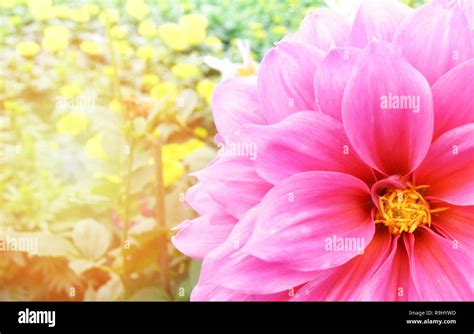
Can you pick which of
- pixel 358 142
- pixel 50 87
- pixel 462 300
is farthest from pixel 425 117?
pixel 50 87

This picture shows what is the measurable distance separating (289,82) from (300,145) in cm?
5

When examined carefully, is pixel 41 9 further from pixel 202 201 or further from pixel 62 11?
pixel 202 201

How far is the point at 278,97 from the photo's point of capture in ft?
A: 1.40

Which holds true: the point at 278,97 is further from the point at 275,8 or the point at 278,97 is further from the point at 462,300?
the point at 275,8

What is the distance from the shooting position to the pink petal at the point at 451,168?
1.34ft

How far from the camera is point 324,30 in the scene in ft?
1.45

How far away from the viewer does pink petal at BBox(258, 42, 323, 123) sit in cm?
43

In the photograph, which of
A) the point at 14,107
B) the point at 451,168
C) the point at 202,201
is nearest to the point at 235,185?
the point at 202,201

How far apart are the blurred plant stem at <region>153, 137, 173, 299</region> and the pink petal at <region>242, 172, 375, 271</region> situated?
239 millimetres

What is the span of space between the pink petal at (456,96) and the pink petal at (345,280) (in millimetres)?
102

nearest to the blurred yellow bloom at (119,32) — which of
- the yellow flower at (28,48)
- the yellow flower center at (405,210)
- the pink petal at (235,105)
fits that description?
the yellow flower at (28,48)

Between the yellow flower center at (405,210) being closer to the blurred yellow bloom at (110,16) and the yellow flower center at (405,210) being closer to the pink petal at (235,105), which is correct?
the pink petal at (235,105)

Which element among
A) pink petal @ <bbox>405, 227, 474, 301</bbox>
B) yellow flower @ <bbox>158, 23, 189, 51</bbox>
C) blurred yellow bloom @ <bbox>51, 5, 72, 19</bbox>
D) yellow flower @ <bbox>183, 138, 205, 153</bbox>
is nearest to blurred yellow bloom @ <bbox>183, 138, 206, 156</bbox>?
yellow flower @ <bbox>183, 138, 205, 153</bbox>
